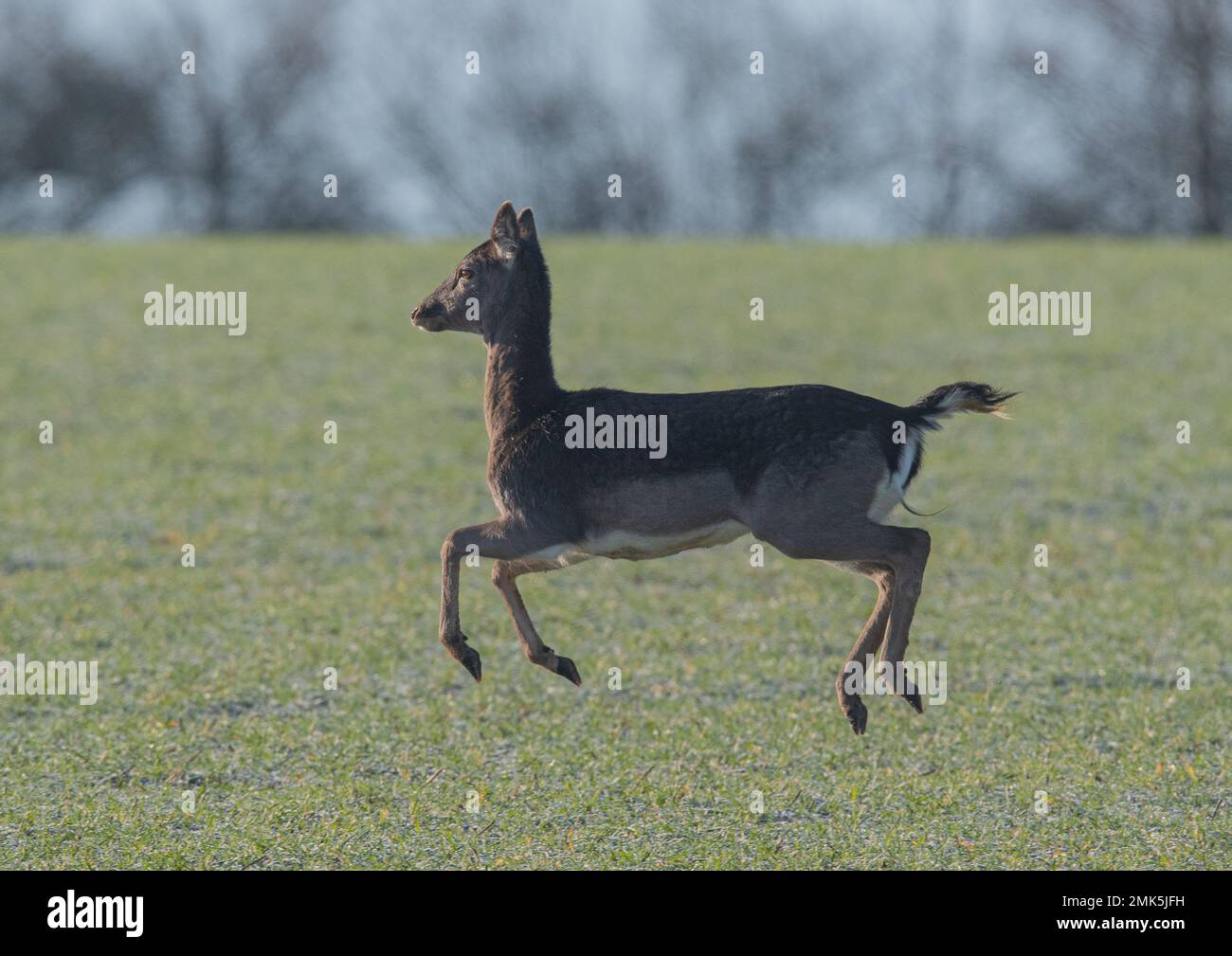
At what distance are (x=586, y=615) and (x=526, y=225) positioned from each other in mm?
7304

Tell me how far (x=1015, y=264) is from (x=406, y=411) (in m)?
12.6

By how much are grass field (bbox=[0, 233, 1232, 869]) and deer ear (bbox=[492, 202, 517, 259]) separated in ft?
10.1

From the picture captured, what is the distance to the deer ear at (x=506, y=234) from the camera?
20.4 feet

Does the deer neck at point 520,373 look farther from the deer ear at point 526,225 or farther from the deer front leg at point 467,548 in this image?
the deer front leg at point 467,548

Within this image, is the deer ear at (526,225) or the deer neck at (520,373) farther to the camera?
the deer neck at (520,373)

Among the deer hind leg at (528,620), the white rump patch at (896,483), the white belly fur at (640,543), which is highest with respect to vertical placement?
the white rump patch at (896,483)

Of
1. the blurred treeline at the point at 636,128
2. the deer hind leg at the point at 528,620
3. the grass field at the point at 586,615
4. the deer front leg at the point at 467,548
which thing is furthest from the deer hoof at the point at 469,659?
the blurred treeline at the point at 636,128

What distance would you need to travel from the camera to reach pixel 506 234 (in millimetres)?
6238

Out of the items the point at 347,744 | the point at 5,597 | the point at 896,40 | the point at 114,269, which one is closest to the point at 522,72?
the point at 896,40

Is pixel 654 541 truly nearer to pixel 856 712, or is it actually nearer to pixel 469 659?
→ pixel 469 659

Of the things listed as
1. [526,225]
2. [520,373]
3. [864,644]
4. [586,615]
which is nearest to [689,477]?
[520,373]

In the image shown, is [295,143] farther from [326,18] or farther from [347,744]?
[347,744]

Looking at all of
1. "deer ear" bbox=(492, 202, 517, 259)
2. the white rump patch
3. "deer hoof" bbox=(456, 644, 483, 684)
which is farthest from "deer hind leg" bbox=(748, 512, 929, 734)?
"deer ear" bbox=(492, 202, 517, 259)

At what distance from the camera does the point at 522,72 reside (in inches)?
1914
